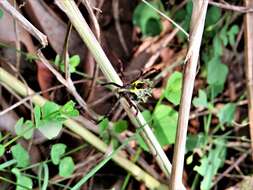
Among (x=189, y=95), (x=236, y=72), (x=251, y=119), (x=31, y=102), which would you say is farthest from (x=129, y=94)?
(x=236, y=72)

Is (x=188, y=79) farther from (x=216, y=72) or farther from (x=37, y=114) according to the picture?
(x=216, y=72)

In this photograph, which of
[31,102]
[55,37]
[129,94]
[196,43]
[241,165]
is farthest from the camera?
[241,165]

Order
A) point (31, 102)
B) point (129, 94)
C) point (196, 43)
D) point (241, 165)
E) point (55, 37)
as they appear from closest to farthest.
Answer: point (196, 43) → point (129, 94) → point (31, 102) → point (55, 37) → point (241, 165)

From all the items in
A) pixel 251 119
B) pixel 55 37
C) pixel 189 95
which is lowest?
pixel 251 119

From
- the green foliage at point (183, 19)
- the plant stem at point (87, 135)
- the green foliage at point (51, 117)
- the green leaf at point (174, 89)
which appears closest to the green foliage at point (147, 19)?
the green foliage at point (183, 19)

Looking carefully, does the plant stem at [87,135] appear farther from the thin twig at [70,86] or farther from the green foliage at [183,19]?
the green foliage at [183,19]

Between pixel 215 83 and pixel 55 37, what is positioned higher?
pixel 55 37

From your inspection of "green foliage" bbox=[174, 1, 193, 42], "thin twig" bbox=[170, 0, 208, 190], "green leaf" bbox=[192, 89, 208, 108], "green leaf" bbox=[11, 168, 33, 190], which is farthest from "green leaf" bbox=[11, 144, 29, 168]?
"green foliage" bbox=[174, 1, 193, 42]

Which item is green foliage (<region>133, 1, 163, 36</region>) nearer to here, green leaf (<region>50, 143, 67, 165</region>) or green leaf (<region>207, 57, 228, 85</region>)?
green leaf (<region>207, 57, 228, 85</region>)

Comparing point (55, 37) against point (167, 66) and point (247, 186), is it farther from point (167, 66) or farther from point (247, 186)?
point (247, 186)
